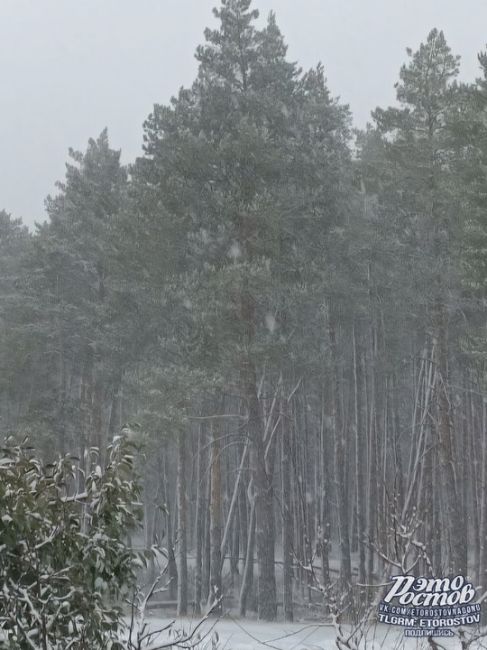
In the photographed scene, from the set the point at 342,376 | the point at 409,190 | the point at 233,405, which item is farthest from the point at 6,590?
the point at 233,405

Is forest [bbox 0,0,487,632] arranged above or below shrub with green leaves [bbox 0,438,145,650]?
above

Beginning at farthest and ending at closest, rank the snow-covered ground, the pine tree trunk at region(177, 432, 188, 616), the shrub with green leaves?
the pine tree trunk at region(177, 432, 188, 616)
the snow-covered ground
the shrub with green leaves

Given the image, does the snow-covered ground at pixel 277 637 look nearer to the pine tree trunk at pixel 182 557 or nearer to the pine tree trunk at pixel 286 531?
the pine tree trunk at pixel 182 557

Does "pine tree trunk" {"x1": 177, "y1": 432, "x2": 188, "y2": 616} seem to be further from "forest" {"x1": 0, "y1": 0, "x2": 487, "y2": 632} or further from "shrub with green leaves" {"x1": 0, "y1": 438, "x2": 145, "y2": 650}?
"shrub with green leaves" {"x1": 0, "y1": 438, "x2": 145, "y2": 650}

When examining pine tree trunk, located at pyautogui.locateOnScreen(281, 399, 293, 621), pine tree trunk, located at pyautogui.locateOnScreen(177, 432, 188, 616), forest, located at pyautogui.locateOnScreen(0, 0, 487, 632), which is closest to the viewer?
forest, located at pyautogui.locateOnScreen(0, 0, 487, 632)

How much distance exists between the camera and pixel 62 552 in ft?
16.8

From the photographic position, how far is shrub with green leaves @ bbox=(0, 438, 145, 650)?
4.80m

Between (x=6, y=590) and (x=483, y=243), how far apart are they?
14298 millimetres

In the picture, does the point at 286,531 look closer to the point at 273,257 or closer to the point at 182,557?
the point at 182,557

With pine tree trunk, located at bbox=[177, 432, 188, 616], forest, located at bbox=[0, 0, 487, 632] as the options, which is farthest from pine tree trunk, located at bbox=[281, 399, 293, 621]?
pine tree trunk, located at bbox=[177, 432, 188, 616]

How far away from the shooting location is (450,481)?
18.2m

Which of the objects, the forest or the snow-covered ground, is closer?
the snow-covered ground

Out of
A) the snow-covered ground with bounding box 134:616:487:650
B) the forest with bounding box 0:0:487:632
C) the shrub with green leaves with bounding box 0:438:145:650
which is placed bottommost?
the snow-covered ground with bounding box 134:616:487:650

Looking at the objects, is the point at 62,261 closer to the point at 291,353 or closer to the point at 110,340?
the point at 110,340
